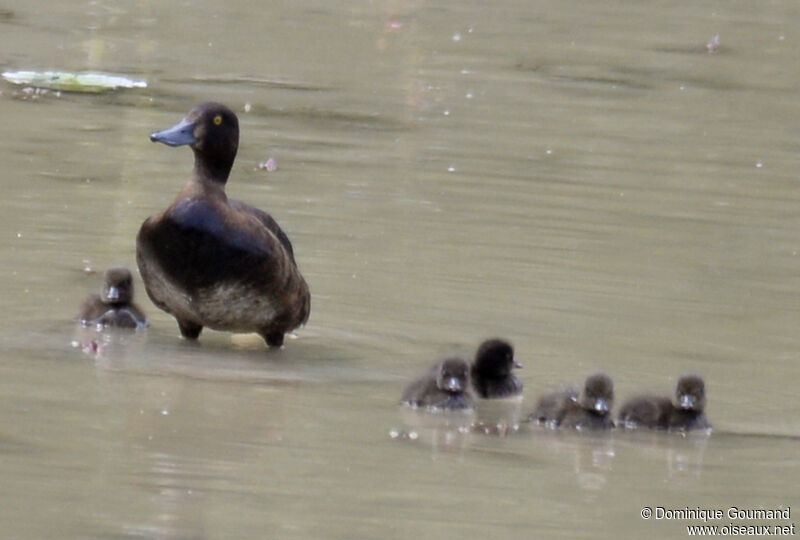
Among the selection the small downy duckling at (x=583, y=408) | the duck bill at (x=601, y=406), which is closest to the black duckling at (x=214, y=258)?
the small downy duckling at (x=583, y=408)

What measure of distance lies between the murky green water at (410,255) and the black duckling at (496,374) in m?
0.24

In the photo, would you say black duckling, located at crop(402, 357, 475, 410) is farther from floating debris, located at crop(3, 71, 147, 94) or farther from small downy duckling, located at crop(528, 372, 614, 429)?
floating debris, located at crop(3, 71, 147, 94)

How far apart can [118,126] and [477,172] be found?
2373 millimetres

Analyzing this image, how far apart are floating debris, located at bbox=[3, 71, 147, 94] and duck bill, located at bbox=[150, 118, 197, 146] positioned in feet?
18.2

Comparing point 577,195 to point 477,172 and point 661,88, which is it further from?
point 661,88

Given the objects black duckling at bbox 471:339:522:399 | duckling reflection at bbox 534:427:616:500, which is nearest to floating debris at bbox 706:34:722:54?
black duckling at bbox 471:339:522:399

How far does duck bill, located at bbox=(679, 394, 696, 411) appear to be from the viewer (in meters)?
7.12

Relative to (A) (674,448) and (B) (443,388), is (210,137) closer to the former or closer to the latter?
(B) (443,388)

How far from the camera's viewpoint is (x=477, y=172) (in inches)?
479

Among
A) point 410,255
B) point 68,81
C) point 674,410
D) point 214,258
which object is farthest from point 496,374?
point 68,81

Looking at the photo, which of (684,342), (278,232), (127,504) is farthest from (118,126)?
(127,504)

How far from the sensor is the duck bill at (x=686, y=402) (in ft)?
23.3

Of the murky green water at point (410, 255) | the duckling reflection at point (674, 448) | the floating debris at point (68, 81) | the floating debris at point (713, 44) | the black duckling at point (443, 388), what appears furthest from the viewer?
the floating debris at point (713, 44)

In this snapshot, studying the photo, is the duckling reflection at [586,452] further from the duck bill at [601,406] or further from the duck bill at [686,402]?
the duck bill at [686,402]
